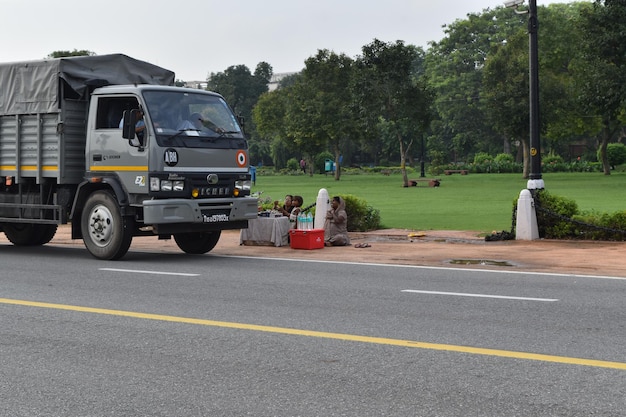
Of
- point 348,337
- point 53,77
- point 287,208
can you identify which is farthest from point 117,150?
point 348,337

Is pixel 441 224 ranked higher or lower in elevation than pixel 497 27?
lower

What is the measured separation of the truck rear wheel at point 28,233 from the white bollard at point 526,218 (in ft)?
30.2

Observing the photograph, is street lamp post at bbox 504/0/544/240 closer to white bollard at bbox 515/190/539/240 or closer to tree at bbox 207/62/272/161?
white bollard at bbox 515/190/539/240

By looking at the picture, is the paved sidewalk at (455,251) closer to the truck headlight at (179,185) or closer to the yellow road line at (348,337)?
the truck headlight at (179,185)

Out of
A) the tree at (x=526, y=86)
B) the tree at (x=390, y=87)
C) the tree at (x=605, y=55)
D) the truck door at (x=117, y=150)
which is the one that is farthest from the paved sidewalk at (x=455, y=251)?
Result: the tree at (x=526, y=86)

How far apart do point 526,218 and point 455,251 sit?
7.67 feet

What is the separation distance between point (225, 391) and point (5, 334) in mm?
3108

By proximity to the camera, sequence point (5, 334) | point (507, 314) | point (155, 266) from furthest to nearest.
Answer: point (155, 266), point (507, 314), point (5, 334)

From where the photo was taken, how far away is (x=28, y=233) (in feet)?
60.0

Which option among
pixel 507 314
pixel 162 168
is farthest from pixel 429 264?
pixel 507 314

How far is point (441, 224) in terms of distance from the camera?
23.6 m

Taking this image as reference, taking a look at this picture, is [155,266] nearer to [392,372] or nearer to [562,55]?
[392,372]

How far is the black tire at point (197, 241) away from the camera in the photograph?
16797 mm

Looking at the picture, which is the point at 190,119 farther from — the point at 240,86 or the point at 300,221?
the point at 240,86
